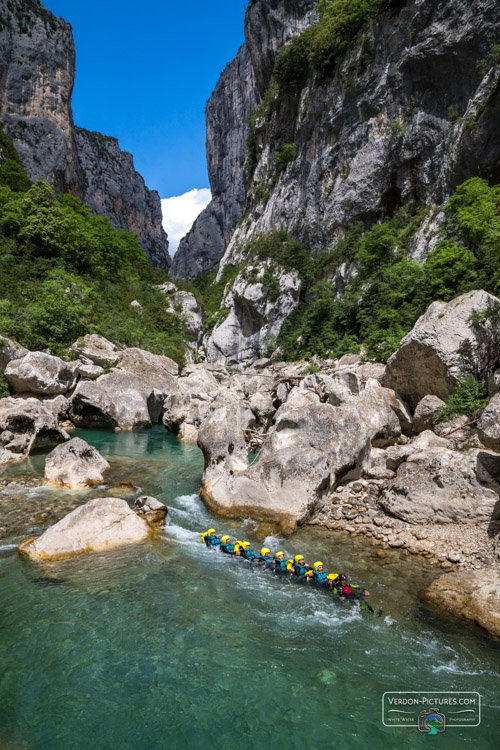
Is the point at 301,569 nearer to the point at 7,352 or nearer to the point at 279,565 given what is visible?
the point at 279,565

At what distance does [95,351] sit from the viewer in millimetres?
22406

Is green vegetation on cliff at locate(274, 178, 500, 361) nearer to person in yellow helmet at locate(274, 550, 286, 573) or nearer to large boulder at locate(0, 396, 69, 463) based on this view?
person in yellow helmet at locate(274, 550, 286, 573)

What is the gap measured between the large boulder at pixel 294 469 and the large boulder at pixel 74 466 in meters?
3.33

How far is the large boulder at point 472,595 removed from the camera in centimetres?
505

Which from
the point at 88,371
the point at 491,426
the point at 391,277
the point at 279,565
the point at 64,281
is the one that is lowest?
the point at 279,565

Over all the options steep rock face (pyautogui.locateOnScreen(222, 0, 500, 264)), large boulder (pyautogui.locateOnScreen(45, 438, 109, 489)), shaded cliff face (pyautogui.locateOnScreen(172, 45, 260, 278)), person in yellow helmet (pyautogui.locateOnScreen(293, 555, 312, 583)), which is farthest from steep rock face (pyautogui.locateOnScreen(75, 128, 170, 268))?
person in yellow helmet (pyautogui.locateOnScreen(293, 555, 312, 583))

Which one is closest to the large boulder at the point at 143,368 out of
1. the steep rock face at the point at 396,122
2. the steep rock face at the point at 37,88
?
the steep rock face at the point at 396,122

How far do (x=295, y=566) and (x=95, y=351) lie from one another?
753 inches

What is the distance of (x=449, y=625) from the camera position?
16.7 feet

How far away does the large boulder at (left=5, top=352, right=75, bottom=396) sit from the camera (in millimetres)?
16266

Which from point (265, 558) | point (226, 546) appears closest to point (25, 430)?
point (226, 546)

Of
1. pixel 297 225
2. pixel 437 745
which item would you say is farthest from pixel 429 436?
pixel 297 225

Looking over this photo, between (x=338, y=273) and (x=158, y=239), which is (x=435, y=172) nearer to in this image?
(x=338, y=273)

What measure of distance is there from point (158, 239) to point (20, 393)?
303 feet
